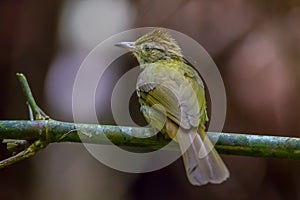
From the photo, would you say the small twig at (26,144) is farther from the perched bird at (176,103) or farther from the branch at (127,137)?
the perched bird at (176,103)

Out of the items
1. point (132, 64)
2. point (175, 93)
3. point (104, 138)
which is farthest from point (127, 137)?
point (132, 64)

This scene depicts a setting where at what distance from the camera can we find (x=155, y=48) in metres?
2.21

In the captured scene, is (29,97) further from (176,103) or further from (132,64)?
(132,64)

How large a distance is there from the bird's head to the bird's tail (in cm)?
63

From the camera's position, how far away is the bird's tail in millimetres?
1530

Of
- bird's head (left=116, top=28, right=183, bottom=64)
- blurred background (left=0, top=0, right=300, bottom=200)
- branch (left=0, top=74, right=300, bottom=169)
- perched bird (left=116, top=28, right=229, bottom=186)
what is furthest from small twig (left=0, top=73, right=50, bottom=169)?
blurred background (left=0, top=0, right=300, bottom=200)

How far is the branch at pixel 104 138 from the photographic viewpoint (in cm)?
153

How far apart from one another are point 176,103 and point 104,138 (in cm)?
29

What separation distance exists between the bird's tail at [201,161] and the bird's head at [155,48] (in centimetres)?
63

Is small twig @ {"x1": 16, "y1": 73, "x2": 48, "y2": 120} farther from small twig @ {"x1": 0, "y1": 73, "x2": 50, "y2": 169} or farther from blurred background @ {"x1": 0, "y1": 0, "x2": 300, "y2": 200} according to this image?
blurred background @ {"x1": 0, "y1": 0, "x2": 300, "y2": 200}

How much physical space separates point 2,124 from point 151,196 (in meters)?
1.75

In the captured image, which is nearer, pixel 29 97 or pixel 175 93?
pixel 29 97

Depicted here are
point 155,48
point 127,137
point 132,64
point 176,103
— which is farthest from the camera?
point 132,64

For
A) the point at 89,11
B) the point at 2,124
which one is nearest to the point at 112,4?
the point at 89,11
